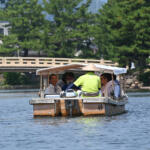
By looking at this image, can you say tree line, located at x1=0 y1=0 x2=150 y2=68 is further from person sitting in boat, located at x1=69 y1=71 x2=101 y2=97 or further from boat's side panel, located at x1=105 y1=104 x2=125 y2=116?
person sitting in boat, located at x1=69 y1=71 x2=101 y2=97

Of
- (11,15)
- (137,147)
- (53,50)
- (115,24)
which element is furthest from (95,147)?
(11,15)

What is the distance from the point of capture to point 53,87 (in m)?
28.1

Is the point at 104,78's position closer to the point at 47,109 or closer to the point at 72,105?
the point at 72,105

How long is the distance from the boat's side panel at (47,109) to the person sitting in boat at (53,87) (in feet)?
2.29

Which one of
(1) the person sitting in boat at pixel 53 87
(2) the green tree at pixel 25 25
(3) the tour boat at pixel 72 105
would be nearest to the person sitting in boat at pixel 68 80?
(1) the person sitting in boat at pixel 53 87

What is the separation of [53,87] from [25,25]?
2601 inches

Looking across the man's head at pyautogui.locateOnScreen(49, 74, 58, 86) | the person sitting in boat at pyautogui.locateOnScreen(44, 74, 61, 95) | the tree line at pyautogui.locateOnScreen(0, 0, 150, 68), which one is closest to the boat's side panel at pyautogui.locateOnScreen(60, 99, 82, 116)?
the person sitting in boat at pyautogui.locateOnScreen(44, 74, 61, 95)

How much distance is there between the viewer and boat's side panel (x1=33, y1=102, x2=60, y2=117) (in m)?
27.3

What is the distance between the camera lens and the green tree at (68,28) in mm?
91000

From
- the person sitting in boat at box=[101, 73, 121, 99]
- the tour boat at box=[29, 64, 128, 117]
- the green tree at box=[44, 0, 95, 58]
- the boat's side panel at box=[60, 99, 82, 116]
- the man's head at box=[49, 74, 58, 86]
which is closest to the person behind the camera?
the tour boat at box=[29, 64, 128, 117]

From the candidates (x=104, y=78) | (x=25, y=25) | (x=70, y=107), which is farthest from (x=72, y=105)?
(x=25, y=25)

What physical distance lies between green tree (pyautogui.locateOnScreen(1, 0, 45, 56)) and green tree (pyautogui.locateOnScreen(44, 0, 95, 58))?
185 centimetres

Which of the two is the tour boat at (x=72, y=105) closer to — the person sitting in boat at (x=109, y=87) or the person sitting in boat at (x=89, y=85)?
the person sitting in boat at (x=89, y=85)

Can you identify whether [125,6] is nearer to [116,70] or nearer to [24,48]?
[24,48]
